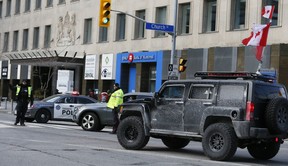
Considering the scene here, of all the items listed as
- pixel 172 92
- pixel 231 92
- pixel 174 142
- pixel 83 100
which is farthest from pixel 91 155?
pixel 83 100

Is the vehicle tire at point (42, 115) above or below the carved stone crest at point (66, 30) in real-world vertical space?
below

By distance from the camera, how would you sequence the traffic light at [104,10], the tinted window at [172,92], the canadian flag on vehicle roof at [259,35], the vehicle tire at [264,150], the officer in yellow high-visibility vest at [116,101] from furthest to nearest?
the canadian flag on vehicle roof at [259,35], the traffic light at [104,10], the officer in yellow high-visibility vest at [116,101], the tinted window at [172,92], the vehicle tire at [264,150]

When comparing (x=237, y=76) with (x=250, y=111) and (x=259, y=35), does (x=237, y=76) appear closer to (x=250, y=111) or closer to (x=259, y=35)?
(x=250, y=111)

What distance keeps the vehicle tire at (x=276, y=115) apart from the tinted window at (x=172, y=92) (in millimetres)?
2214

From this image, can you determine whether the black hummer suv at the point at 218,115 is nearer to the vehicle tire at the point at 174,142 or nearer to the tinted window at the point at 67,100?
the vehicle tire at the point at 174,142

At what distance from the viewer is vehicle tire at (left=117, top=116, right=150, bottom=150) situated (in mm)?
12852

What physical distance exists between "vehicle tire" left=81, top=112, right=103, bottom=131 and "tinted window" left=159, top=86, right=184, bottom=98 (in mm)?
7184

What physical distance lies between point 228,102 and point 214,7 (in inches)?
896

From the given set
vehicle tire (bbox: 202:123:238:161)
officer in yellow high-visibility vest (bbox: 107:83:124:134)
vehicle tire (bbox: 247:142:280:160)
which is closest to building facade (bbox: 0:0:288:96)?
officer in yellow high-visibility vest (bbox: 107:83:124:134)

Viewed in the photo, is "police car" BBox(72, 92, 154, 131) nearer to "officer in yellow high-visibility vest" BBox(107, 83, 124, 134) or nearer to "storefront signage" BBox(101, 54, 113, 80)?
"officer in yellow high-visibility vest" BBox(107, 83, 124, 134)

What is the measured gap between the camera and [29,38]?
5181cm

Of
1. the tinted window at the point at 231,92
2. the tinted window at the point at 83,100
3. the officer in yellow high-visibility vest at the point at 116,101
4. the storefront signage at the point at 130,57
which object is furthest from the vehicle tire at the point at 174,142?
the storefront signage at the point at 130,57

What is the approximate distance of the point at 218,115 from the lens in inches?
448

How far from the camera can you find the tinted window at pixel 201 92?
1187 centimetres
